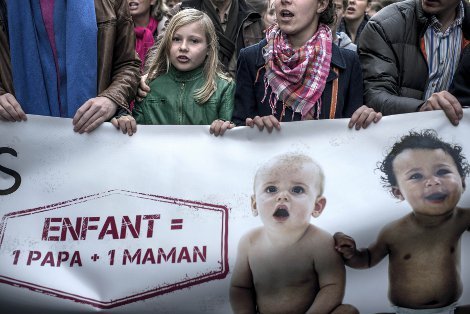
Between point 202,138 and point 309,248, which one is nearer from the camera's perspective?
point 309,248

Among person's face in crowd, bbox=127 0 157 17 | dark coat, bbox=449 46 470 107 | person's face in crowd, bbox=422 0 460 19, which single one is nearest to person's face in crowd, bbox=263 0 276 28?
person's face in crowd, bbox=127 0 157 17

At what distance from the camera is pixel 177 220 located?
352 cm

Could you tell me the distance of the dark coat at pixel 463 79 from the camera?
13.0 ft

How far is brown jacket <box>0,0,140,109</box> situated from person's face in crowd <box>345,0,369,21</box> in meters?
3.14

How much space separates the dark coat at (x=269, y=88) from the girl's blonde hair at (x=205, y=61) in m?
0.22

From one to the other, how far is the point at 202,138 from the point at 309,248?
70 centimetres

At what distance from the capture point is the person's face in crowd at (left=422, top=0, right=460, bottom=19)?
13.1ft

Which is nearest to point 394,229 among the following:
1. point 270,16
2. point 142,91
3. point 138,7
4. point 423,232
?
point 423,232

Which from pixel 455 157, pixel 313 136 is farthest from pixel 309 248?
pixel 455 157

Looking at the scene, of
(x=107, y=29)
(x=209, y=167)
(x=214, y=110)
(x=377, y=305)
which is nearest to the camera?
(x=377, y=305)

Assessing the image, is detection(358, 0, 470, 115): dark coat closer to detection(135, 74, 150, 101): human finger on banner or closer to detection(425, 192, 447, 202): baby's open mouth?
detection(425, 192, 447, 202): baby's open mouth

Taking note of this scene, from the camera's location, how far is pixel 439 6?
4004mm

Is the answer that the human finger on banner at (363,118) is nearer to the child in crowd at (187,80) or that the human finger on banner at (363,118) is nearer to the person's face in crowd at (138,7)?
the child in crowd at (187,80)

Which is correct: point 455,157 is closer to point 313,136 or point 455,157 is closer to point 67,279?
point 313,136
